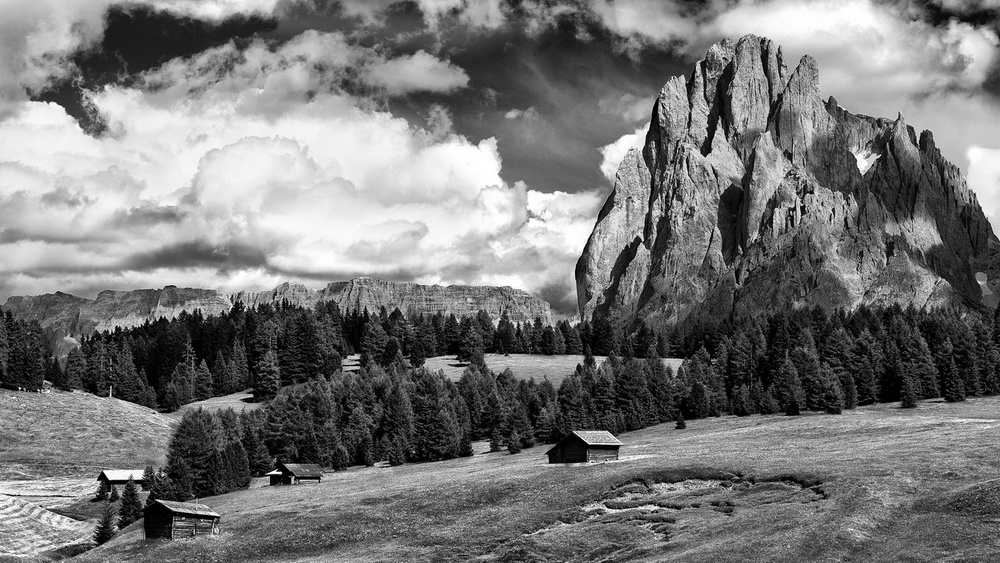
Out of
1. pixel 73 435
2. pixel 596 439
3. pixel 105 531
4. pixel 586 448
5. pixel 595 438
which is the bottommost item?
pixel 105 531

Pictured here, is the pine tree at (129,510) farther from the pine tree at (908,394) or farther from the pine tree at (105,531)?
the pine tree at (908,394)

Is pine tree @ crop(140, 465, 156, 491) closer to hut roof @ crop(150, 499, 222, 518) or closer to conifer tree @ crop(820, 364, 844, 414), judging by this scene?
hut roof @ crop(150, 499, 222, 518)

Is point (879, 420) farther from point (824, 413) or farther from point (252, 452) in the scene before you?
point (252, 452)

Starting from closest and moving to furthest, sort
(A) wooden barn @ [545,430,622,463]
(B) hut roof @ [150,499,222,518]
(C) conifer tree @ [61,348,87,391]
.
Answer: (B) hut roof @ [150,499,222,518], (A) wooden barn @ [545,430,622,463], (C) conifer tree @ [61,348,87,391]

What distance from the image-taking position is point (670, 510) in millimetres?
71500

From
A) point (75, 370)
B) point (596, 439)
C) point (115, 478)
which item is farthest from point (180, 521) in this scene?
point (75, 370)

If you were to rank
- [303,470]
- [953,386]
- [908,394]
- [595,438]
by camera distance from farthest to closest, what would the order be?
[953,386] < [908,394] < [303,470] < [595,438]

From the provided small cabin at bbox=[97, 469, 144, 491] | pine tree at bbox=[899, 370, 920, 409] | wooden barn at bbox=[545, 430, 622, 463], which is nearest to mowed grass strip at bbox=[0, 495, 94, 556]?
small cabin at bbox=[97, 469, 144, 491]

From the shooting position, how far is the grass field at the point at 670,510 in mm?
55531

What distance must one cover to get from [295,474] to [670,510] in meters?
58.0

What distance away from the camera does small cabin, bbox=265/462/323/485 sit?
11794cm

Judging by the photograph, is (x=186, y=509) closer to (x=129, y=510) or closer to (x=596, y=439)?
(x=129, y=510)

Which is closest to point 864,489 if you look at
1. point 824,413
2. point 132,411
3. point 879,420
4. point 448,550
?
point 448,550

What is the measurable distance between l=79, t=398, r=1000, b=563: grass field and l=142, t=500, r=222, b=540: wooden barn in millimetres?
1591
